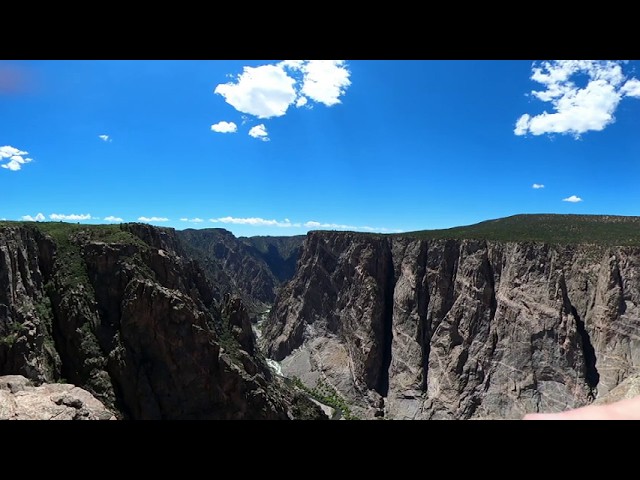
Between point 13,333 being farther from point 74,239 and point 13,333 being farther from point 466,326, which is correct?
point 466,326

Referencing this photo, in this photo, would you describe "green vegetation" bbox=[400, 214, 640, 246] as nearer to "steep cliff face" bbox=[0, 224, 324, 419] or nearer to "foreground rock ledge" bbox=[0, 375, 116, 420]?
"steep cliff face" bbox=[0, 224, 324, 419]

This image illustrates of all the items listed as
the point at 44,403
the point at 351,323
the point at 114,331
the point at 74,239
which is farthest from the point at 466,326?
the point at 44,403

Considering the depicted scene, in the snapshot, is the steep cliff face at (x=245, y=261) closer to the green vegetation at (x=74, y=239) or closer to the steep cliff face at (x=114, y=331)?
the green vegetation at (x=74, y=239)

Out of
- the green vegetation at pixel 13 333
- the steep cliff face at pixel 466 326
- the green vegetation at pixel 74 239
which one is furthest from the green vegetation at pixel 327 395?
the green vegetation at pixel 13 333

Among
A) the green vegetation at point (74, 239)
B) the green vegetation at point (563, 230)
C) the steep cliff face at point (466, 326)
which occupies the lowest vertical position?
the steep cliff face at point (466, 326)

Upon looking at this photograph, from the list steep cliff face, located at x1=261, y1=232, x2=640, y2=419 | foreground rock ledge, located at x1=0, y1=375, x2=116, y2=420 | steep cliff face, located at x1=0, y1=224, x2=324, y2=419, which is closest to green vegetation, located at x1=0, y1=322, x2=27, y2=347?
steep cliff face, located at x1=0, y1=224, x2=324, y2=419
